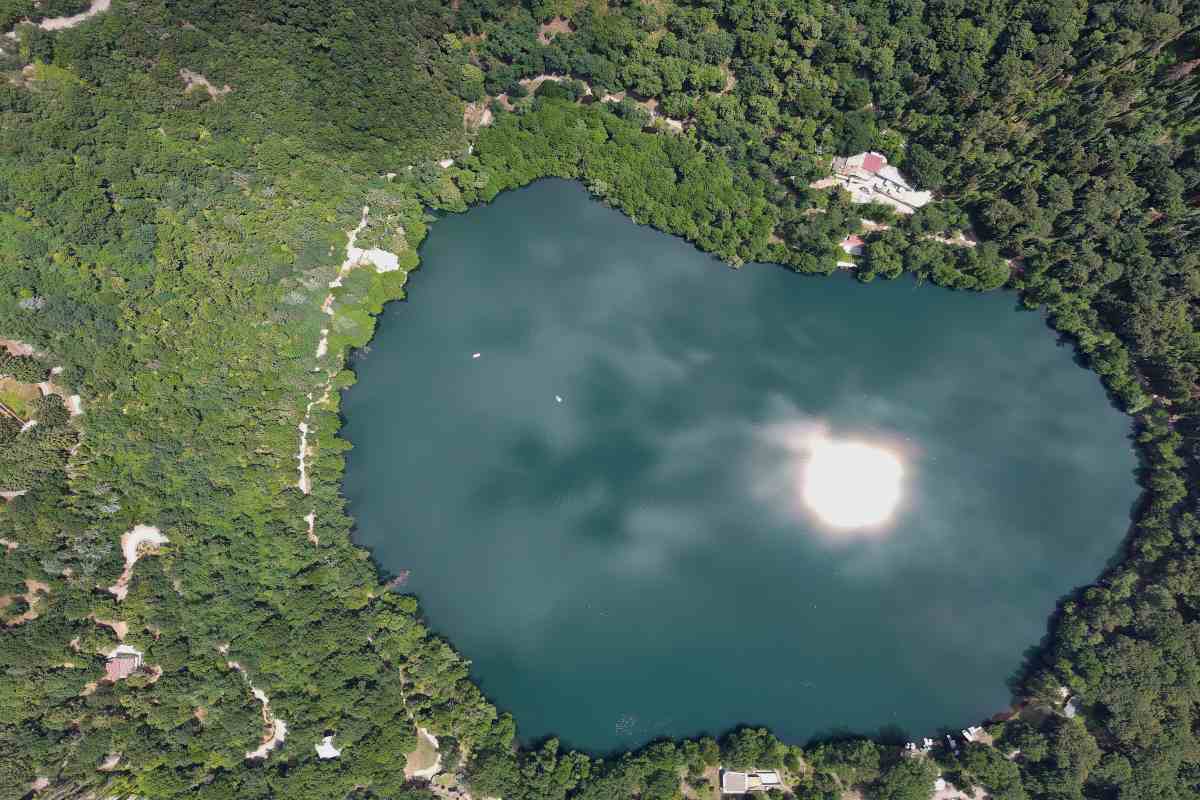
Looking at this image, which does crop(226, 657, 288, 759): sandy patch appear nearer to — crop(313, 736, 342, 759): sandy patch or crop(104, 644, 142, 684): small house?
crop(313, 736, 342, 759): sandy patch

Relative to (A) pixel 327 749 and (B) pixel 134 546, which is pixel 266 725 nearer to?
(A) pixel 327 749

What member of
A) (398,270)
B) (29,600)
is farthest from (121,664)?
(398,270)

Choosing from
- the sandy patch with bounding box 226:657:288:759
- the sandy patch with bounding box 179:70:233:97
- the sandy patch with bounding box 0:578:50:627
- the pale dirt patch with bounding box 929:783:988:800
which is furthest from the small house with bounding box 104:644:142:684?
the pale dirt patch with bounding box 929:783:988:800

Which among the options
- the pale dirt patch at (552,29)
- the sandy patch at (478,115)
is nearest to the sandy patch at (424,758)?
the sandy patch at (478,115)

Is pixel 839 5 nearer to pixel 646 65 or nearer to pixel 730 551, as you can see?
pixel 646 65

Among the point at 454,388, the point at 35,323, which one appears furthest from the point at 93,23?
the point at 454,388
